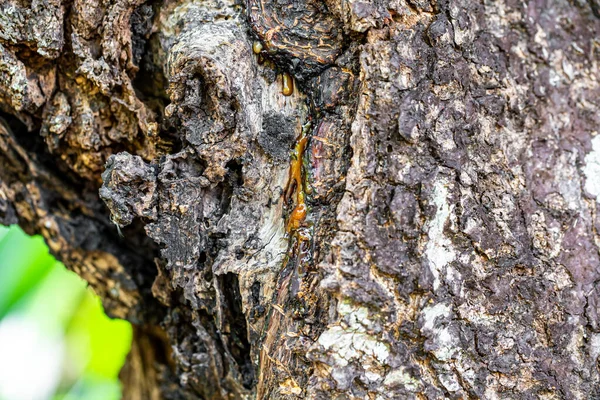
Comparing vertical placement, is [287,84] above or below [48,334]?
above

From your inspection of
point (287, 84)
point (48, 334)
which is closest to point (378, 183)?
point (287, 84)

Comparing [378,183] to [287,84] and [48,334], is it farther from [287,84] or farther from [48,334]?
[48,334]

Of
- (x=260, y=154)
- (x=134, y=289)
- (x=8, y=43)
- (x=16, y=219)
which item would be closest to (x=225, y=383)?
(x=134, y=289)

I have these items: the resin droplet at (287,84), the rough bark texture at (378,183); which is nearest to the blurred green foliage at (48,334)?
the rough bark texture at (378,183)

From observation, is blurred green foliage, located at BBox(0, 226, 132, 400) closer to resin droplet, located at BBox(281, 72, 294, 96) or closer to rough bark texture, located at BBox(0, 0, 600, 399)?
rough bark texture, located at BBox(0, 0, 600, 399)

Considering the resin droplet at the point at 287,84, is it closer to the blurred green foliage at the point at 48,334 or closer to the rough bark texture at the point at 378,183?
the rough bark texture at the point at 378,183

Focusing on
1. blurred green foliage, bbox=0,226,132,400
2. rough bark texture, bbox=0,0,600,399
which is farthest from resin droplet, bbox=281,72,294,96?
blurred green foliage, bbox=0,226,132,400

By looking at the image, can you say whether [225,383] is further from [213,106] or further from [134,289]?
[213,106]
